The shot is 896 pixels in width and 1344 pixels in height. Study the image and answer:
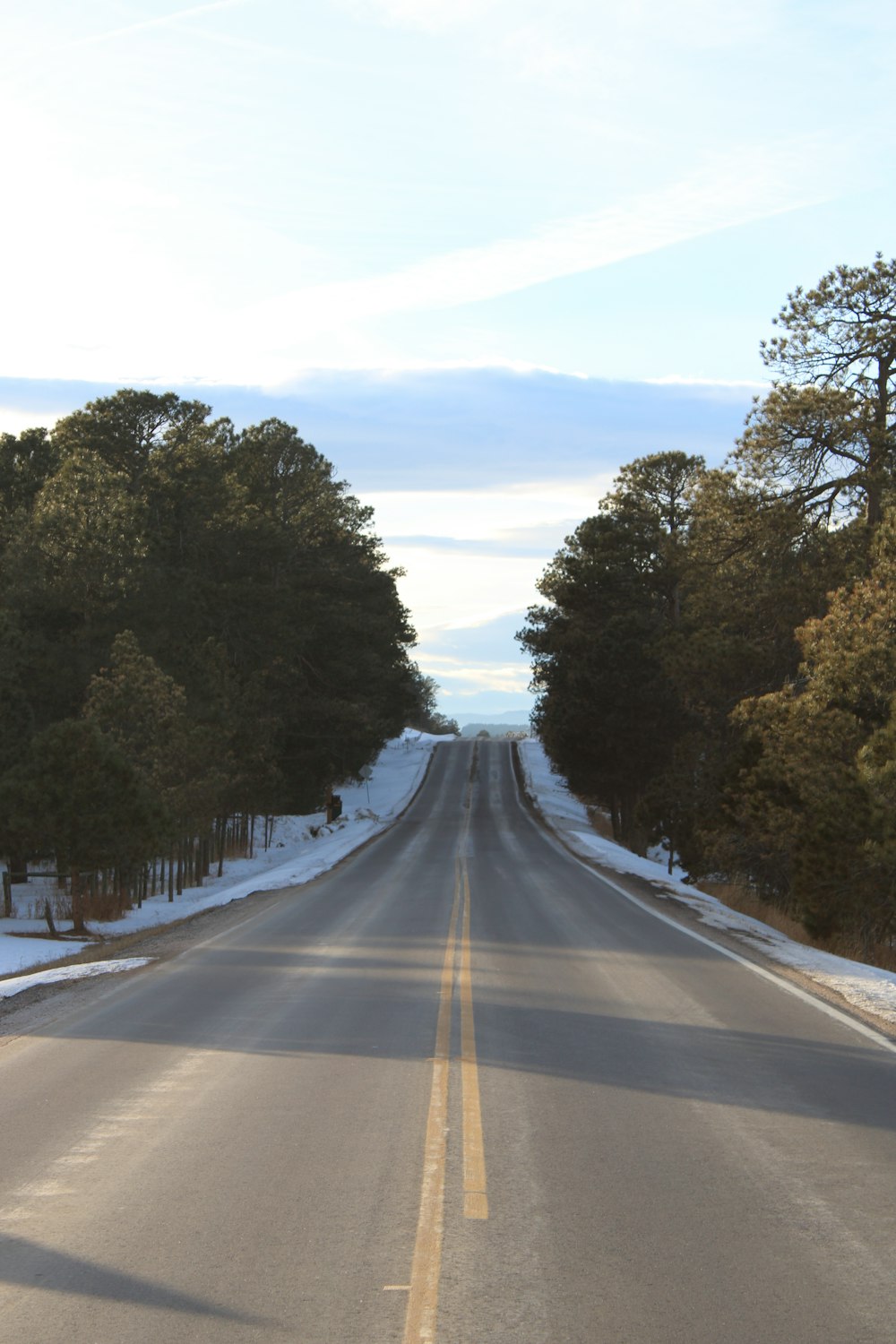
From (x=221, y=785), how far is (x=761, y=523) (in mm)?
17104

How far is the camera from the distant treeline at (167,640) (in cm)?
2822

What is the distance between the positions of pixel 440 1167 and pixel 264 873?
33.9 m

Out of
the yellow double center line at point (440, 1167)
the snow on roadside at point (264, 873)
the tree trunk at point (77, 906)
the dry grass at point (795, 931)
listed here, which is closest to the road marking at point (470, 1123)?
the yellow double center line at point (440, 1167)

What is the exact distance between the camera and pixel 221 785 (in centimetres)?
3716

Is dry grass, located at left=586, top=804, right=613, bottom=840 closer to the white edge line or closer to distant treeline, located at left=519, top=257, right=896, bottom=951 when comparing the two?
distant treeline, located at left=519, top=257, right=896, bottom=951

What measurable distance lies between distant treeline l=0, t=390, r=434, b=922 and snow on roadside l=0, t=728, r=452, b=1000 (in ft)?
4.12

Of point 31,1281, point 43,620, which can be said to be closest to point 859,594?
point 31,1281

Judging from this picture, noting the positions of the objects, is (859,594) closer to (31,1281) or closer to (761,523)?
(761,523)

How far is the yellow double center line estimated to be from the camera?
5090 mm

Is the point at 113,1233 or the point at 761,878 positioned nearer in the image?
the point at 113,1233

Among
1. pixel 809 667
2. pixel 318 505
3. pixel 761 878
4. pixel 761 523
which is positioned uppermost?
pixel 318 505

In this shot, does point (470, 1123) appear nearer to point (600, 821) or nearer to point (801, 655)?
point (801, 655)

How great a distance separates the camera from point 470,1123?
317 inches

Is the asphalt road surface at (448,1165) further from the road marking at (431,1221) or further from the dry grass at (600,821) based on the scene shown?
the dry grass at (600,821)
